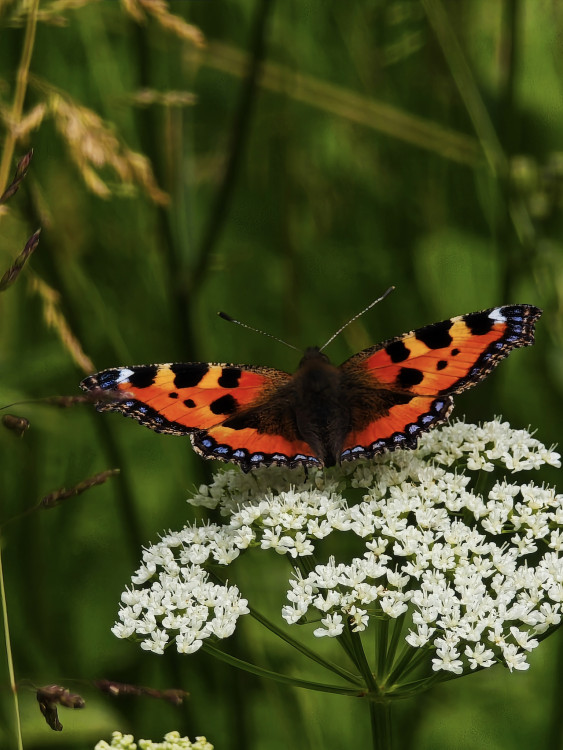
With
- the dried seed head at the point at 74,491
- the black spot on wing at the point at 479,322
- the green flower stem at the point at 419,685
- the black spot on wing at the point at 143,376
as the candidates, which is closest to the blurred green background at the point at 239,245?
the black spot on wing at the point at 143,376

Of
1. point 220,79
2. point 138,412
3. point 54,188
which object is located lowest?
point 138,412

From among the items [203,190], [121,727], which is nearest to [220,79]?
[203,190]

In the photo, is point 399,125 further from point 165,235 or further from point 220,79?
point 165,235

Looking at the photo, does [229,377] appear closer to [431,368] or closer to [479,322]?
[431,368]

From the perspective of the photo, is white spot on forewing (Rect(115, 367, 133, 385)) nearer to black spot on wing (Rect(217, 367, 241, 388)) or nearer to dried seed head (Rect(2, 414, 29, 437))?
black spot on wing (Rect(217, 367, 241, 388))

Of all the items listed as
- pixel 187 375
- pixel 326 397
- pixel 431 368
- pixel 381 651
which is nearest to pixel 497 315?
pixel 431 368

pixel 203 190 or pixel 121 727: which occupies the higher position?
pixel 203 190

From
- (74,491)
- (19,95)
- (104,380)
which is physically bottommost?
(74,491)
